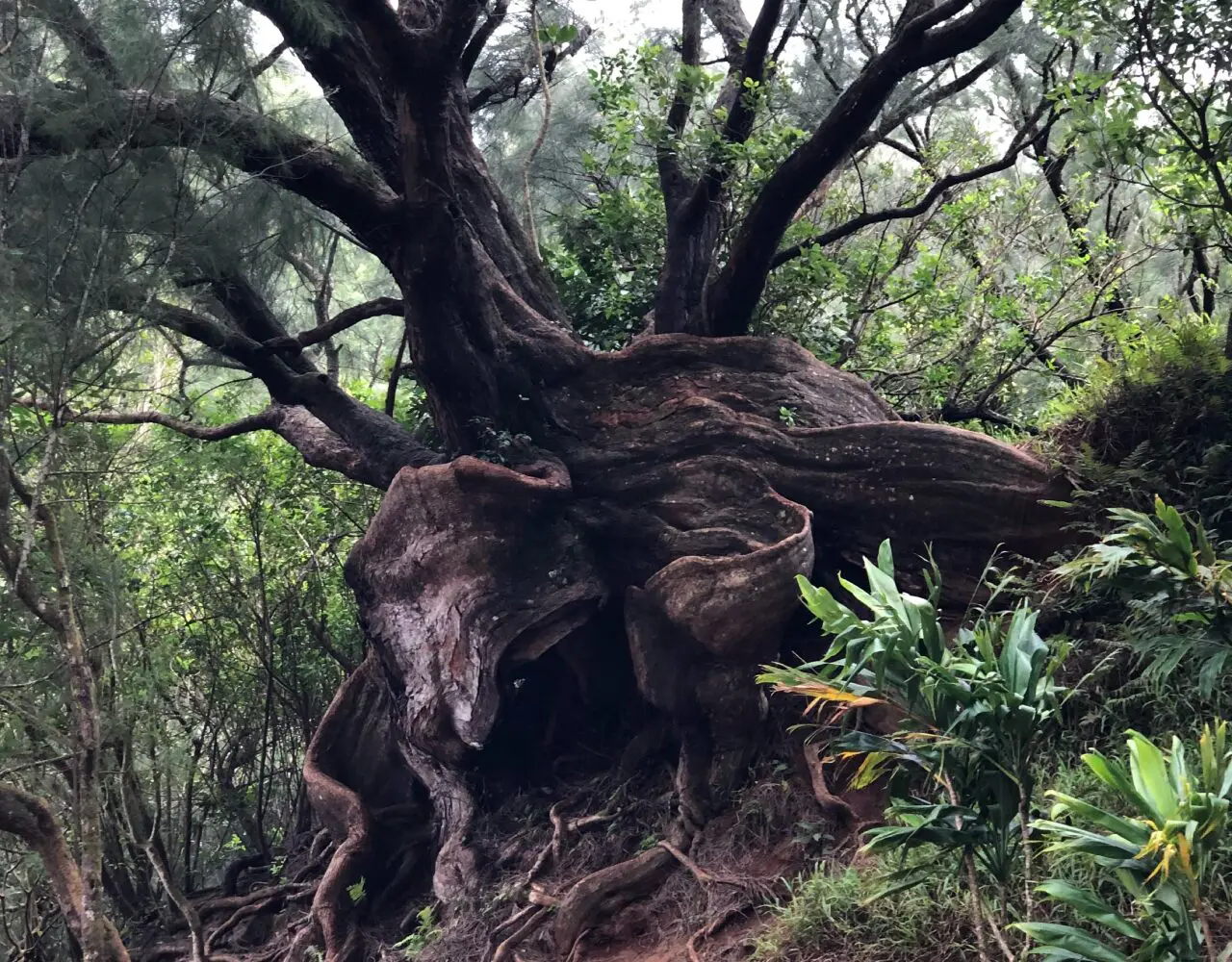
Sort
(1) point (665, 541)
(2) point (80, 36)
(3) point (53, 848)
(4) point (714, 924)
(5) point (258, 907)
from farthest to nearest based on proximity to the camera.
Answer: (5) point (258, 907), (1) point (665, 541), (2) point (80, 36), (4) point (714, 924), (3) point (53, 848)

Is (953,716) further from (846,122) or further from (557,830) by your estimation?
(846,122)

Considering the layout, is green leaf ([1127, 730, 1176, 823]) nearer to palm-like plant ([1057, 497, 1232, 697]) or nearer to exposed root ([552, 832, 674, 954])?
palm-like plant ([1057, 497, 1232, 697])

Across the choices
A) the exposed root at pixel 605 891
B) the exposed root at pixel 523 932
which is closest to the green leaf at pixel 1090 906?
the exposed root at pixel 605 891

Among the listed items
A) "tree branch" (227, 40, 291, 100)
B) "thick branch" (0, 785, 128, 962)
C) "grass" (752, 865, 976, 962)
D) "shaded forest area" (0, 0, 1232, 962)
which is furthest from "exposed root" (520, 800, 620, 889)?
"tree branch" (227, 40, 291, 100)

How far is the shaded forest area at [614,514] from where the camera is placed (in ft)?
12.0

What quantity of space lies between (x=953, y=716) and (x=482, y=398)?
3577 millimetres

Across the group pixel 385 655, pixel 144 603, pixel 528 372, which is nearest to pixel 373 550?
pixel 385 655

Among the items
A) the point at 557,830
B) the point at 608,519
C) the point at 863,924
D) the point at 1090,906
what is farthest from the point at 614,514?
the point at 1090,906

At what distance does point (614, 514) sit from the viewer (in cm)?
606

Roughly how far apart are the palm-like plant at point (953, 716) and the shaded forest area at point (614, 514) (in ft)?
0.06

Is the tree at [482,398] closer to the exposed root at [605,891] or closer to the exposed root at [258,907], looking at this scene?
the exposed root at [605,891]

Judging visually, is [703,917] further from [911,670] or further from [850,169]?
[850,169]

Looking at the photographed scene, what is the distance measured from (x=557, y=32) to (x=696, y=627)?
4.05 metres

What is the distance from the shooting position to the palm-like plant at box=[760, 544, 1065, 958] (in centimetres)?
315
